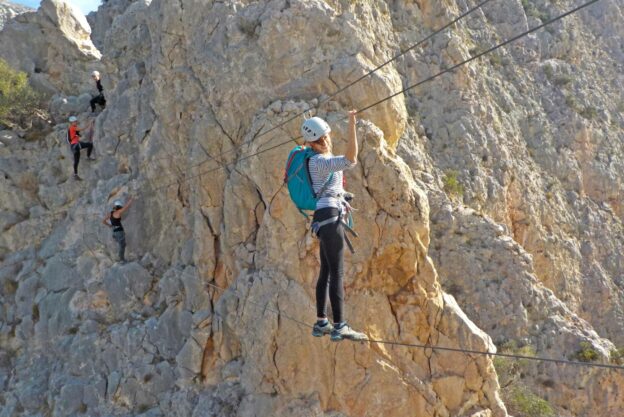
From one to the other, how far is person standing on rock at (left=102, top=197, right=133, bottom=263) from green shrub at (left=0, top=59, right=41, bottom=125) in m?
8.16

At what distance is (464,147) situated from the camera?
2211cm

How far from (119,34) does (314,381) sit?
40.7 ft

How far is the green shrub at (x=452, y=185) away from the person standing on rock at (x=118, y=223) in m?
9.94

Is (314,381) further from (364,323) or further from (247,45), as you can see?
(247,45)

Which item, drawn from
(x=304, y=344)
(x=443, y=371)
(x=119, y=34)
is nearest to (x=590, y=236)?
(x=443, y=371)

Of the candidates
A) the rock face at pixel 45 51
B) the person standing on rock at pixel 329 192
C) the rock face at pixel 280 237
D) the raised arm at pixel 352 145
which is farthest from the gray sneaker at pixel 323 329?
the rock face at pixel 45 51

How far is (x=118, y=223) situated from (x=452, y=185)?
10.4 m

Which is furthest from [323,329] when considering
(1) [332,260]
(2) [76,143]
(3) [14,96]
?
(3) [14,96]

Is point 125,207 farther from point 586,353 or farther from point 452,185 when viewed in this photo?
point 586,353

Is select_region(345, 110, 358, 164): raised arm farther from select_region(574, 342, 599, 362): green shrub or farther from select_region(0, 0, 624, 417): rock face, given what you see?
select_region(574, 342, 599, 362): green shrub

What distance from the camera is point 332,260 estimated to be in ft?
27.1

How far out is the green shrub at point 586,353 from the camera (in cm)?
1836

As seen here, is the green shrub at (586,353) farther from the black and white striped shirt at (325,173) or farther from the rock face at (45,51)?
the rock face at (45,51)

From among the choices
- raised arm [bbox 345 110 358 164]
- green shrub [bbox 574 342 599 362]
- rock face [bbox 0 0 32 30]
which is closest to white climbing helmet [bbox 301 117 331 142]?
raised arm [bbox 345 110 358 164]
